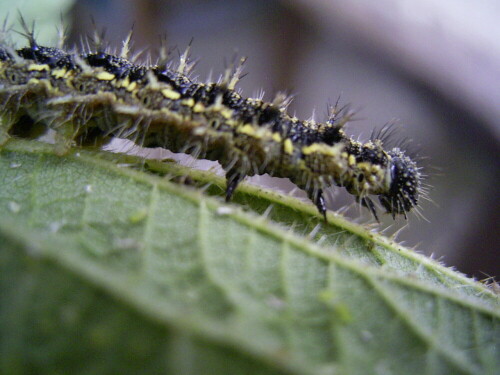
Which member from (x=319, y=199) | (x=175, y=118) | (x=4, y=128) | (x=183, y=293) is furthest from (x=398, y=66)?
(x=183, y=293)

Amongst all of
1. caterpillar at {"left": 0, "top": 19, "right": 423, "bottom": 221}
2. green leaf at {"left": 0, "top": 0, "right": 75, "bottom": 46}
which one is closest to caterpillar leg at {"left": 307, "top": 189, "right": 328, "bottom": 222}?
caterpillar at {"left": 0, "top": 19, "right": 423, "bottom": 221}

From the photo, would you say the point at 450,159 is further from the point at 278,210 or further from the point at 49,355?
the point at 49,355

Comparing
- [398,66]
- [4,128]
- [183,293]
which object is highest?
[398,66]

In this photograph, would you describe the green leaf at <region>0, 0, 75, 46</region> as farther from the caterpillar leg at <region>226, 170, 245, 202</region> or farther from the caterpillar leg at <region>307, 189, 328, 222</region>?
the caterpillar leg at <region>307, 189, 328, 222</region>

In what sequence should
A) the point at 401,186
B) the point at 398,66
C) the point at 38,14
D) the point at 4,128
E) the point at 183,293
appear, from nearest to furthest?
the point at 183,293, the point at 4,128, the point at 401,186, the point at 38,14, the point at 398,66

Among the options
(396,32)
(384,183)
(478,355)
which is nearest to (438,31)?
(396,32)

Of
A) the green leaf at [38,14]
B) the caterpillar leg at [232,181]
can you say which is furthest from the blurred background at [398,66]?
the caterpillar leg at [232,181]

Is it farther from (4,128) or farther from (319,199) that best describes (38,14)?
(319,199)
